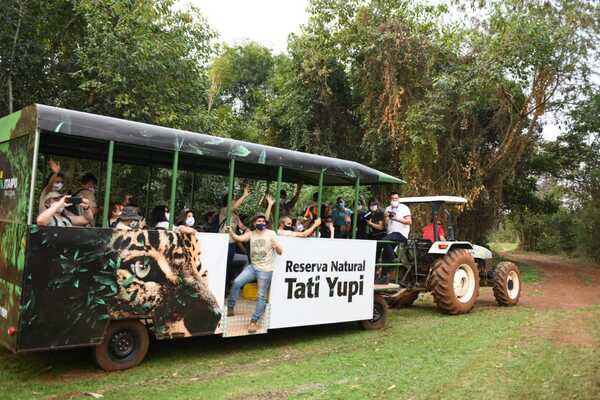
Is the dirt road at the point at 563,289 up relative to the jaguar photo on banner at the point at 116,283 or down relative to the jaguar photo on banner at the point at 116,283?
down

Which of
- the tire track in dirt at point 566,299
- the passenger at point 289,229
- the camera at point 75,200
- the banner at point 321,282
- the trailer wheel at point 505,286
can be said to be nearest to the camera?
the camera at point 75,200

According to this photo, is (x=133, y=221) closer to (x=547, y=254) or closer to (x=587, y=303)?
(x=587, y=303)

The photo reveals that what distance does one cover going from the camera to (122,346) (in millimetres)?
6395

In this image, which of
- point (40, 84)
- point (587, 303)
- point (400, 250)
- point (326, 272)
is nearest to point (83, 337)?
point (326, 272)

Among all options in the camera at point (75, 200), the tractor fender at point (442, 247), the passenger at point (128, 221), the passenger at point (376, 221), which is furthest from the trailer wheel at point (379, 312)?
the camera at point (75, 200)

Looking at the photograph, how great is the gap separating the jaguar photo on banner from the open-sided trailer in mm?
11

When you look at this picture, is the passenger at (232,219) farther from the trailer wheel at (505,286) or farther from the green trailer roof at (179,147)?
the trailer wheel at (505,286)

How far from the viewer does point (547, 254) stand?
115ft

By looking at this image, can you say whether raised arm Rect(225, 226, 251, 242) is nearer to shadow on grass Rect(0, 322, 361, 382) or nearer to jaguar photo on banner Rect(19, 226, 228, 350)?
jaguar photo on banner Rect(19, 226, 228, 350)

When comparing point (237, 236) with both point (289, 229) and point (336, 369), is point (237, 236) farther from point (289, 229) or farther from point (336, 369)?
point (336, 369)

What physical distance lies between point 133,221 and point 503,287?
828 cm

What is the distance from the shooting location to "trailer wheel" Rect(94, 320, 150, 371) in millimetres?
6184

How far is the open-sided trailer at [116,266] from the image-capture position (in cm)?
563

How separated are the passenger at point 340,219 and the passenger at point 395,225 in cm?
72
